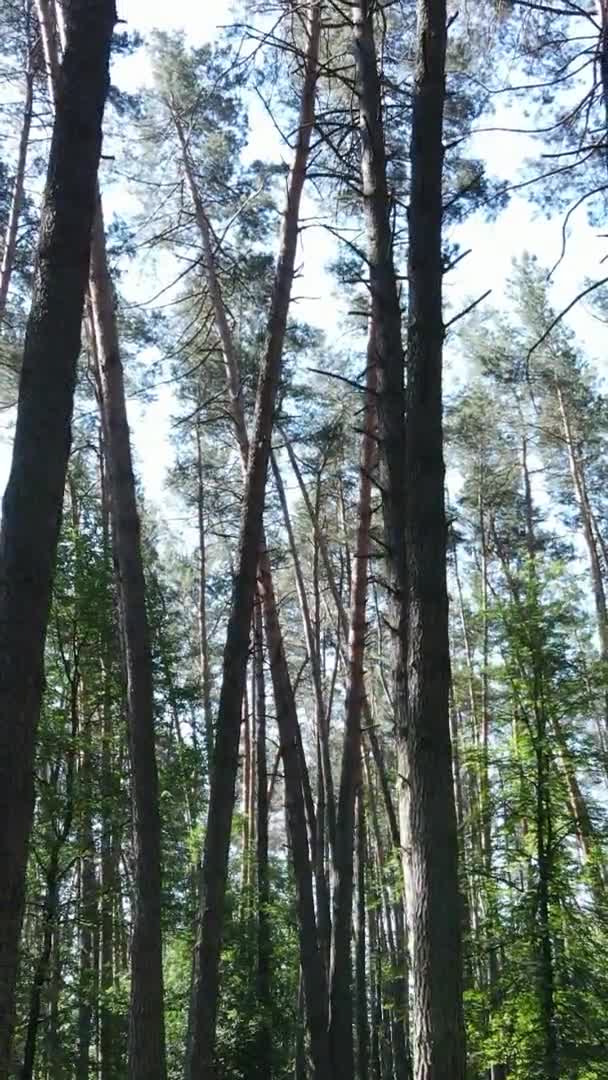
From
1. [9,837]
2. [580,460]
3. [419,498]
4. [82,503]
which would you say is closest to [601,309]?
[580,460]

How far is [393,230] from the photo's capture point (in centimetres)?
719

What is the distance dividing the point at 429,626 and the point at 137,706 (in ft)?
10.5

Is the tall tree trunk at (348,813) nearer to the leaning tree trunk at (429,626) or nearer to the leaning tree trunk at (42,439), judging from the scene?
the leaning tree trunk at (429,626)

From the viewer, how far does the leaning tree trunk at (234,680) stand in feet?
22.1

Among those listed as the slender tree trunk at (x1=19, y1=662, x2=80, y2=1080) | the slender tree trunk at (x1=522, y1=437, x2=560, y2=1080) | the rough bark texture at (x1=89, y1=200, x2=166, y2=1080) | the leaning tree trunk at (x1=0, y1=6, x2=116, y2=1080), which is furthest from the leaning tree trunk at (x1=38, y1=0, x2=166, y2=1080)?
the slender tree trunk at (x1=522, y1=437, x2=560, y2=1080)

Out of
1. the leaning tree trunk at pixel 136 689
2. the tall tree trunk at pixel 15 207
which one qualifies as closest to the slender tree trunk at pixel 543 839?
the leaning tree trunk at pixel 136 689

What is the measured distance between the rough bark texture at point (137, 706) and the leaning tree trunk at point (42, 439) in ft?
11.8

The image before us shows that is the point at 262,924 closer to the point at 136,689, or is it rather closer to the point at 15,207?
the point at 136,689

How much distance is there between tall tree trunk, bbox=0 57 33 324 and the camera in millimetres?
11797

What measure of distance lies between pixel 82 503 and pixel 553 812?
22.6ft

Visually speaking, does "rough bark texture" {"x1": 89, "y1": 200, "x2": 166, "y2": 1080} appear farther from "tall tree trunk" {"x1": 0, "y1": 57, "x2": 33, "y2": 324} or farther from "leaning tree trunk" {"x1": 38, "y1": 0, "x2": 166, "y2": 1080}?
"tall tree trunk" {"x1": 0, "y1": 57, "x2": 33, "y2": 324}

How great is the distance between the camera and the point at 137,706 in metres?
7.21

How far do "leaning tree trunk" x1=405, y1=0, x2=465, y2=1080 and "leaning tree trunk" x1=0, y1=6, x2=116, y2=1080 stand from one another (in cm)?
191

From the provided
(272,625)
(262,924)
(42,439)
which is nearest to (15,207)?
(272,625)
